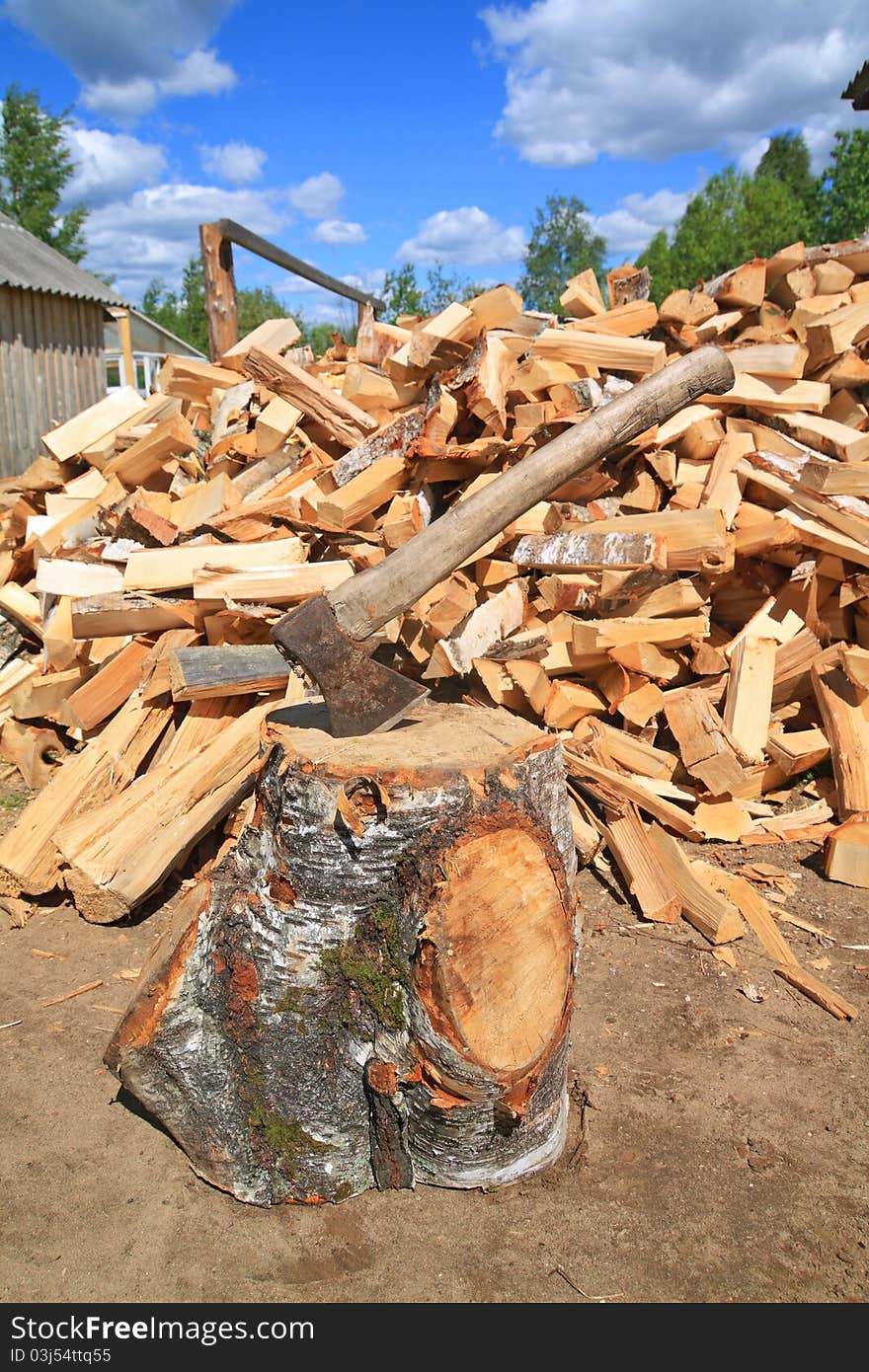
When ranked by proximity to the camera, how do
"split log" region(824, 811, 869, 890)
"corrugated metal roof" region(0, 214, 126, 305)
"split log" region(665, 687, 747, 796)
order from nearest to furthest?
1. "split log" region(824, 811, 869, 890)
2. "split log" region(665, 687, 747, 796)
3. "corrugated metal roof" region(0, 214, 126, 305)

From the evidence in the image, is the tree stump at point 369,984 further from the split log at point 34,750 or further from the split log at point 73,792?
the split log at point 34,750

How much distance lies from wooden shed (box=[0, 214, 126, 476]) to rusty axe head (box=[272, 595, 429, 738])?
13.9m

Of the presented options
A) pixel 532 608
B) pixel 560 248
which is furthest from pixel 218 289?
pixel 560 248

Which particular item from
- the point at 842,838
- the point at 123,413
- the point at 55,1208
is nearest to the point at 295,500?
the point at 123,413

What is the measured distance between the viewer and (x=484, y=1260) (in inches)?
92.4

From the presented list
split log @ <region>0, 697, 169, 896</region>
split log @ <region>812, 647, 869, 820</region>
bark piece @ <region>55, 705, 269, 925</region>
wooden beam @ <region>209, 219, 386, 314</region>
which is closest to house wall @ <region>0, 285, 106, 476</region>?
wooden beam @ <region>209, 219, 386, 314</region>

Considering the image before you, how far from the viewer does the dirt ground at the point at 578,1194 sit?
229 centimetres

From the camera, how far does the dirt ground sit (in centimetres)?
229

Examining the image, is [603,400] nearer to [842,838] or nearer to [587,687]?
[587,687]

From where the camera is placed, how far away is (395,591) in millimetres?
2662

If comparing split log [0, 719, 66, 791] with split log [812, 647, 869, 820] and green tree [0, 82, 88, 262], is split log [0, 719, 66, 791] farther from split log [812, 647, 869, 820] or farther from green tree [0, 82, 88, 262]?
green tree [0, 82, 88, 262]

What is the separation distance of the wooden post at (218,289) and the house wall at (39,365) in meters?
8.17

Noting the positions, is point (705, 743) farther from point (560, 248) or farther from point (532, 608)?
point (560, 248)

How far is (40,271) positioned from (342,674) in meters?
16.5
